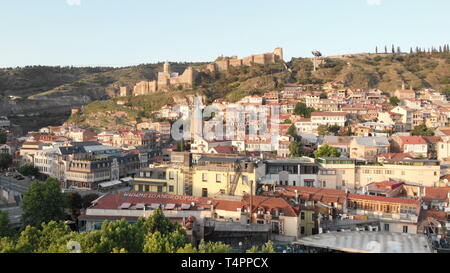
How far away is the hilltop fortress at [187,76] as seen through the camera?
2368 inches

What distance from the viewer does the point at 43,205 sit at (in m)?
18.9

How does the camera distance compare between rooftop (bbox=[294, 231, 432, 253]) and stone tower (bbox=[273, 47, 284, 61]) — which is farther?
stone tower (bbox=[273, 47, 284, 61])

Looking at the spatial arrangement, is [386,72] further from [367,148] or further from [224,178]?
[224,178]

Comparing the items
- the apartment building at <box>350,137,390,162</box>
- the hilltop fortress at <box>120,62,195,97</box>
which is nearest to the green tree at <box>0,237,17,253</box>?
the apartment building at <box>350,137,390,162</box>

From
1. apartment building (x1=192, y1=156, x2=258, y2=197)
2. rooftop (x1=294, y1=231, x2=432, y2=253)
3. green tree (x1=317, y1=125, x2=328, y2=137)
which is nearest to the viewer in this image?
rooftop (x1=294, y1=231, x2=432, y2=253)

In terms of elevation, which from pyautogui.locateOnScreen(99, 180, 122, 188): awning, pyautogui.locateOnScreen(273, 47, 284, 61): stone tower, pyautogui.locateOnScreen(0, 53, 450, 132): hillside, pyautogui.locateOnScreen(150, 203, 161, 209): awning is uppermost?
pyautogui.locateOnScreen(273, 47, 284, 61): stone tower

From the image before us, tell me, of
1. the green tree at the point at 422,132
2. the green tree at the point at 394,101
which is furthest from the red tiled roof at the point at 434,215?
the green tree at the point at 394,101

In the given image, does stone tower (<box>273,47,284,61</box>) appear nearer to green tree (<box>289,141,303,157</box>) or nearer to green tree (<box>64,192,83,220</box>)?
green tree (<box>289,141,303,157</box>)

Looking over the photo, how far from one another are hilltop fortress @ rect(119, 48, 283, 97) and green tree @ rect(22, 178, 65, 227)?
40.5 metres

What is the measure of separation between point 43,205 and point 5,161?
19040 millimetres

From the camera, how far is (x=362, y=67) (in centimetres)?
6078

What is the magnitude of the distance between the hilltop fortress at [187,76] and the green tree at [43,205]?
40516 mm

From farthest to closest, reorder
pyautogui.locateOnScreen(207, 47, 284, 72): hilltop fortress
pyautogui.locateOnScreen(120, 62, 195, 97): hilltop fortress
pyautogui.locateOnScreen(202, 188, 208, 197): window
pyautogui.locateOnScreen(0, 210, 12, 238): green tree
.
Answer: pyautogui.locateOnScreen(207, 47, 284, 72): hilltop fortress → pyautogui.locateOnScreen(120, 62, 195, 97): hilltop fortress → pyautogui.locateOnScreen(202, 188, 208, 197): window → pyautogui.locateOnScreen(0, 210, 12, 238): green tree

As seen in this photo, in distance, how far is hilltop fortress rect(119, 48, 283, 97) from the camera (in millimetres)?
60156
